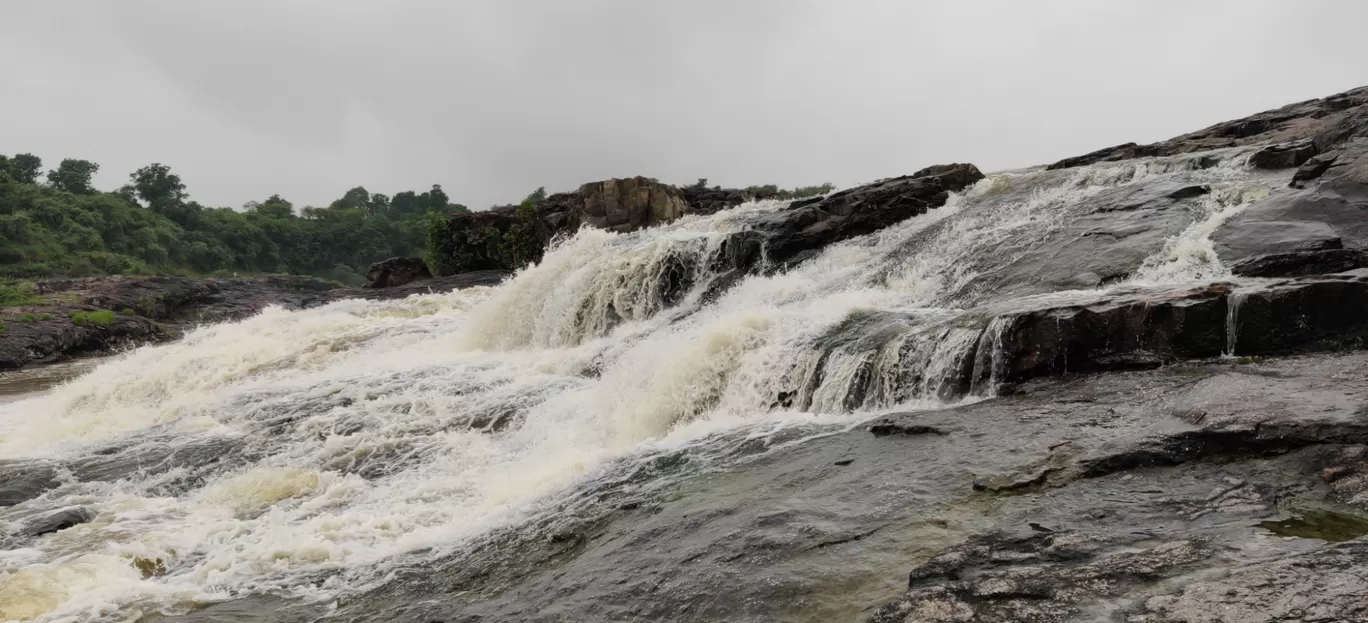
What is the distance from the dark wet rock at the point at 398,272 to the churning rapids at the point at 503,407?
17.7 meters

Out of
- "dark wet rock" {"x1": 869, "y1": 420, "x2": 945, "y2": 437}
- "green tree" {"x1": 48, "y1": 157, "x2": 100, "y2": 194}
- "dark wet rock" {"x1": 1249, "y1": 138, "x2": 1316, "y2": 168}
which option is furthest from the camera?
"green tree" {"x1": 48, "y1": 157, "x2": 100, "y2": 194}

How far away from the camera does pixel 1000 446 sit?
190 inches

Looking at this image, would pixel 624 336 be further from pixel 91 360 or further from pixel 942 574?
pixel 91 360

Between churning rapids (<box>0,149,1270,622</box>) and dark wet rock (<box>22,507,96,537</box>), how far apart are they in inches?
6.1

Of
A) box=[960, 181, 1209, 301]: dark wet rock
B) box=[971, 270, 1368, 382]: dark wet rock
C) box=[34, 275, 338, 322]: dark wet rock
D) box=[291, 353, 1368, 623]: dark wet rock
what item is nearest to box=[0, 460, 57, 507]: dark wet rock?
box=[291, 353, 1368, 623]: dark wet rock

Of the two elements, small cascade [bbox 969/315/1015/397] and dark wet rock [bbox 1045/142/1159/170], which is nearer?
small cascade [bbox 969/315/1015/397]

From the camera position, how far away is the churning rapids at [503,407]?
221 inches

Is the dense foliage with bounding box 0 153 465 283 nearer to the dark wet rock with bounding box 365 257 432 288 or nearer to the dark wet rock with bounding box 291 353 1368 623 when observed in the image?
the dark wet rock with bounding box 365 257 432 288

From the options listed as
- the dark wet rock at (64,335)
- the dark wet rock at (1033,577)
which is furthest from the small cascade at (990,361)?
the dark wet rock at (64,335)

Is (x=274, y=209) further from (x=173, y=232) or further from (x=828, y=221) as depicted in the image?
(x=828, y=221)

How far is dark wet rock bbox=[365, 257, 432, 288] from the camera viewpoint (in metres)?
33.1

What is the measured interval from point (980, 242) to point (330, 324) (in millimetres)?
14778

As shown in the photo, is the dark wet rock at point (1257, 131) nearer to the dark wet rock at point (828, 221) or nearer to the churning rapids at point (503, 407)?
the churning rapids at point (503, 407)

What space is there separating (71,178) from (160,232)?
47.7 feet
